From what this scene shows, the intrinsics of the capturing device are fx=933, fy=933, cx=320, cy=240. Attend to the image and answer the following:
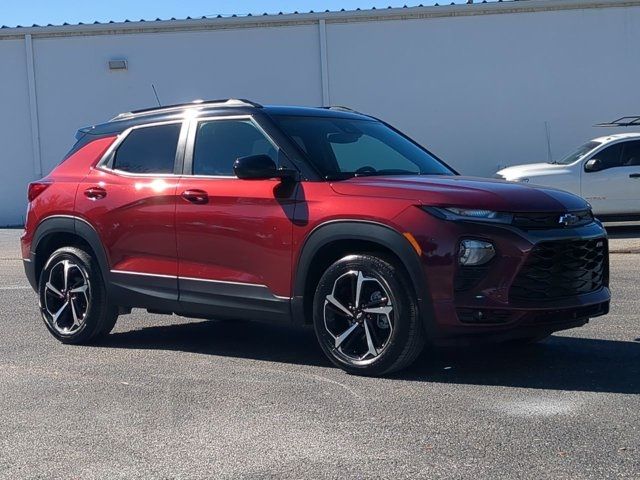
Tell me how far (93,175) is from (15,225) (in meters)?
16.4

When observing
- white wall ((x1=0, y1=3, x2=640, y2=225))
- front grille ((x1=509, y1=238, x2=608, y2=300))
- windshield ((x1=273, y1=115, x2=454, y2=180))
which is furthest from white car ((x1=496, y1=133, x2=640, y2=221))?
front grille ((x1=509, y1=238, x2=608, y2=300))

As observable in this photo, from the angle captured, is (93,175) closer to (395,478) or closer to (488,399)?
(488,399)

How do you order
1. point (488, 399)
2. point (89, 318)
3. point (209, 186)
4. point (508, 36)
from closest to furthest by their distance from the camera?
1. point (488, 399)
2. point (209, 186)
3. point (89, 318)
4. point (508, 36)

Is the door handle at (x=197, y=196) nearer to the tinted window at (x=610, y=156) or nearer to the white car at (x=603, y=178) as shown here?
the white car at (x=603, y=178)

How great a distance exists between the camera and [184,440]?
4.90 meters

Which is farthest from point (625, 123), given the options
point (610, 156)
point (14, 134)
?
point (14, 134)

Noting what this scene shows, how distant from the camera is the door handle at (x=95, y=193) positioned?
7336 mm

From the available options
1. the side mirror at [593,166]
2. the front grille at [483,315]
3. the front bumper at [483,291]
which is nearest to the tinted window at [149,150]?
the front bumper at [483,291]

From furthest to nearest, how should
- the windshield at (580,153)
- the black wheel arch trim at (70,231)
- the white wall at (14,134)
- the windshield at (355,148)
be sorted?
the white wall at (14,134) < the windshield at (580,153) < the black wheel arch trim at (70,231) < the windshield at (355,148)

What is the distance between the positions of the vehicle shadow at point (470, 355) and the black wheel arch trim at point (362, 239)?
583 mm

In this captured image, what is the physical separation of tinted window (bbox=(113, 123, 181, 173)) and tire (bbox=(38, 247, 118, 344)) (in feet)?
2.70

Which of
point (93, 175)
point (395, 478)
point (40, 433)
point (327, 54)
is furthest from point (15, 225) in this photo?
point (395, 478)

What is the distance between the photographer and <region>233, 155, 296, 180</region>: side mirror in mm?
6250

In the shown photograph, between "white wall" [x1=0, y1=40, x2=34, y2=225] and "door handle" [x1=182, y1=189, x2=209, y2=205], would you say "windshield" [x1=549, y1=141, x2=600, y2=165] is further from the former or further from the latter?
"white wall" [x1=0, y1=40, x2=34, y2=225]
